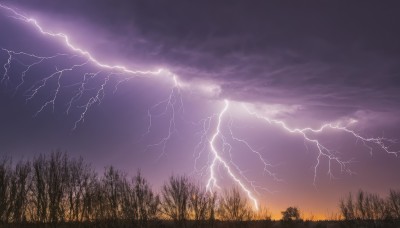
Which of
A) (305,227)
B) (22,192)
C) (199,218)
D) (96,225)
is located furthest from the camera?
(305,227)

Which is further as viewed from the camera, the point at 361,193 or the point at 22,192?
the point at 361,193

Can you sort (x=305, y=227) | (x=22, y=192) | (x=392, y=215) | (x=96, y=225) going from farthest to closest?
(x=305, y=227) → (x=392, y=215) → (x=96, y=225) → (x=22, y=192)

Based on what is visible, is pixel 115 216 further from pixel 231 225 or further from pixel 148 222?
pixel 231 225

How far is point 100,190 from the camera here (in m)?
33.9

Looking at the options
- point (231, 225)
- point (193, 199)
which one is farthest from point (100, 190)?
point (231, 225)

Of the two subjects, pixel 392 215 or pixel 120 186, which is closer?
pixel 120 186

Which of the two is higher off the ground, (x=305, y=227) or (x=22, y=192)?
(x=22, y=192)

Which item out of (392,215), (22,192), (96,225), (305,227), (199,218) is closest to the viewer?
(22,192)

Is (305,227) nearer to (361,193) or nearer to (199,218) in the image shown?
(361,193)

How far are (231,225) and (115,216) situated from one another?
9.50 meters

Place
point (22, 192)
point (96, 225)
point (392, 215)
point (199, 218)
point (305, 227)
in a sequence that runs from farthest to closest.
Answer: point (305, 227), point (392, 215), point (199, 218), point (96, 225), point (22, 192)

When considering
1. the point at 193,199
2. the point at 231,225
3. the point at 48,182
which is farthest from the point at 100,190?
the point at 231,225

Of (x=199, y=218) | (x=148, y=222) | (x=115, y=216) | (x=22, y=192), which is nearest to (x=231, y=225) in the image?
(x=199, y=218)

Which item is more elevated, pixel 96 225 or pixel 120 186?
pixel 120 186
